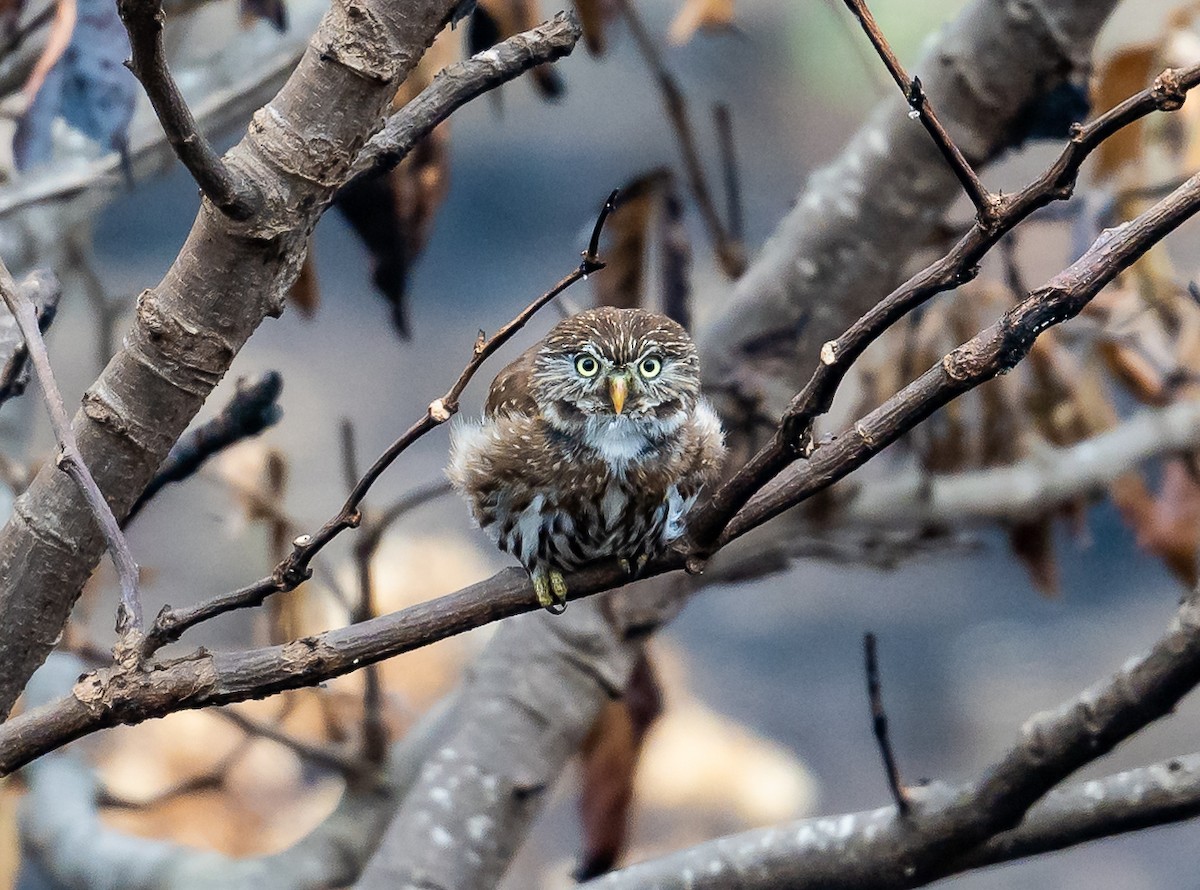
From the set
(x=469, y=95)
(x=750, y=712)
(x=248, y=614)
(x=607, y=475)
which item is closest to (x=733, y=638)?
(x=750, y=712)

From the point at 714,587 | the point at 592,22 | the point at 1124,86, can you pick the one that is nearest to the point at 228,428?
the point at 592,22

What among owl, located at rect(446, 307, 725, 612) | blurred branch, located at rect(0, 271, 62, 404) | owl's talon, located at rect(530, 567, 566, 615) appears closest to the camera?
owl's talon, located at rect(530, 567, 566, 615)

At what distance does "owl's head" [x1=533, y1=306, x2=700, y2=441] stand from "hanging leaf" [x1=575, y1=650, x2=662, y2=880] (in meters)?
0.93

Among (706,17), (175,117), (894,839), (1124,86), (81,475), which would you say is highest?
(706,17)

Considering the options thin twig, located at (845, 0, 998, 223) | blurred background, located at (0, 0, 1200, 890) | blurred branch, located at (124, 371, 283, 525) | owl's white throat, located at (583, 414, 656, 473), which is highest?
blurred background, located at (0, 0, 1200, 890)

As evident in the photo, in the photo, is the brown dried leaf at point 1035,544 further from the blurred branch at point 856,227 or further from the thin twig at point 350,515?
the thin twig at point 350,515

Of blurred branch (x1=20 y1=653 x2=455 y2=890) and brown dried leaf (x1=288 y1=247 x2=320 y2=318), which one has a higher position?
brown dried leaf (x1=288 y1=247 x2=320 y2=318)

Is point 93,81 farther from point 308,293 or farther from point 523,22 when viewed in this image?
point 523,22

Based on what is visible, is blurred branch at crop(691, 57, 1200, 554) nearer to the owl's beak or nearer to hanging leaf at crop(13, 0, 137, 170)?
the owl's beak

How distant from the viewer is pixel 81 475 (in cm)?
127

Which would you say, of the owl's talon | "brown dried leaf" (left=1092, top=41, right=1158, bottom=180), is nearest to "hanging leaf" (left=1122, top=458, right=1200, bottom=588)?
"brown dried leaf" (left=1092, top=41, right=1158, bottom=180)

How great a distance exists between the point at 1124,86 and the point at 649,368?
55.3 inches

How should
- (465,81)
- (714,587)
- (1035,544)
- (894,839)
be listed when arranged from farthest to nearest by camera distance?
(714,587)
(1035,544)
(894,839)
(465,81)

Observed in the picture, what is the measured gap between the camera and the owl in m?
1.97
